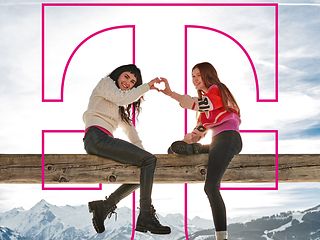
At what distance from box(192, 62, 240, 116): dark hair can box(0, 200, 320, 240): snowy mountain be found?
9100cm

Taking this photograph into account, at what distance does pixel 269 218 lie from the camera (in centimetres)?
11588

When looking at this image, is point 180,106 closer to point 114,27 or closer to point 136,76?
point 136,76

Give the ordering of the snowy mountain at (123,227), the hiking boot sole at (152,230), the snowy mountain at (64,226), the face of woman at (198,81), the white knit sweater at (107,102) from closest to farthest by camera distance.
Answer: the hiking boot sole at (152,230) < the white knit sweater at (107,102) < the face of woman at (198,81) < the snowy mountain at (123,227) < the snowy mountain at (64,226)

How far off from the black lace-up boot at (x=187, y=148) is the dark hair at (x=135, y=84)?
1.32ft

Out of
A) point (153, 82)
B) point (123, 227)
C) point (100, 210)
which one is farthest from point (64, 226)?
point (153, 82)

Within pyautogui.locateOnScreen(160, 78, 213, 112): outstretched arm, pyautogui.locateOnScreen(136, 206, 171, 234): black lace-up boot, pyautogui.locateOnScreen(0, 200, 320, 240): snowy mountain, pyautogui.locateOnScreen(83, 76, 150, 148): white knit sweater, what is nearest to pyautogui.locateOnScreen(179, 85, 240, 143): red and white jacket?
A: pyautogui.locateOnScreen(160, 78, 213, 112): outstretched arm

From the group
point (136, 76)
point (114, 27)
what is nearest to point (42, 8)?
point (114, 27)

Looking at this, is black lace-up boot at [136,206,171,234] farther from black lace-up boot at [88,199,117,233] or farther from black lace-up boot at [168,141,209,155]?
black lace-up boot at [168,141,209,155]

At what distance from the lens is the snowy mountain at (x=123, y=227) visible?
4396 inches

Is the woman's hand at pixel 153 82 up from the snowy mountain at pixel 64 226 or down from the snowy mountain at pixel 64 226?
up

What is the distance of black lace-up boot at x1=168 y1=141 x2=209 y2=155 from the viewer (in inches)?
209

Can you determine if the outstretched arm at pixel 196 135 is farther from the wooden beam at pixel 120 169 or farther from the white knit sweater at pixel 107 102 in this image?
the white knit sweater at pixel 107 102

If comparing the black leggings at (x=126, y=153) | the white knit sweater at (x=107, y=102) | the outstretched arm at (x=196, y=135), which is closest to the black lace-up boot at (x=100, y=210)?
the black leggings at (x=126, y=153)

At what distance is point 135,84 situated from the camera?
211 inches
